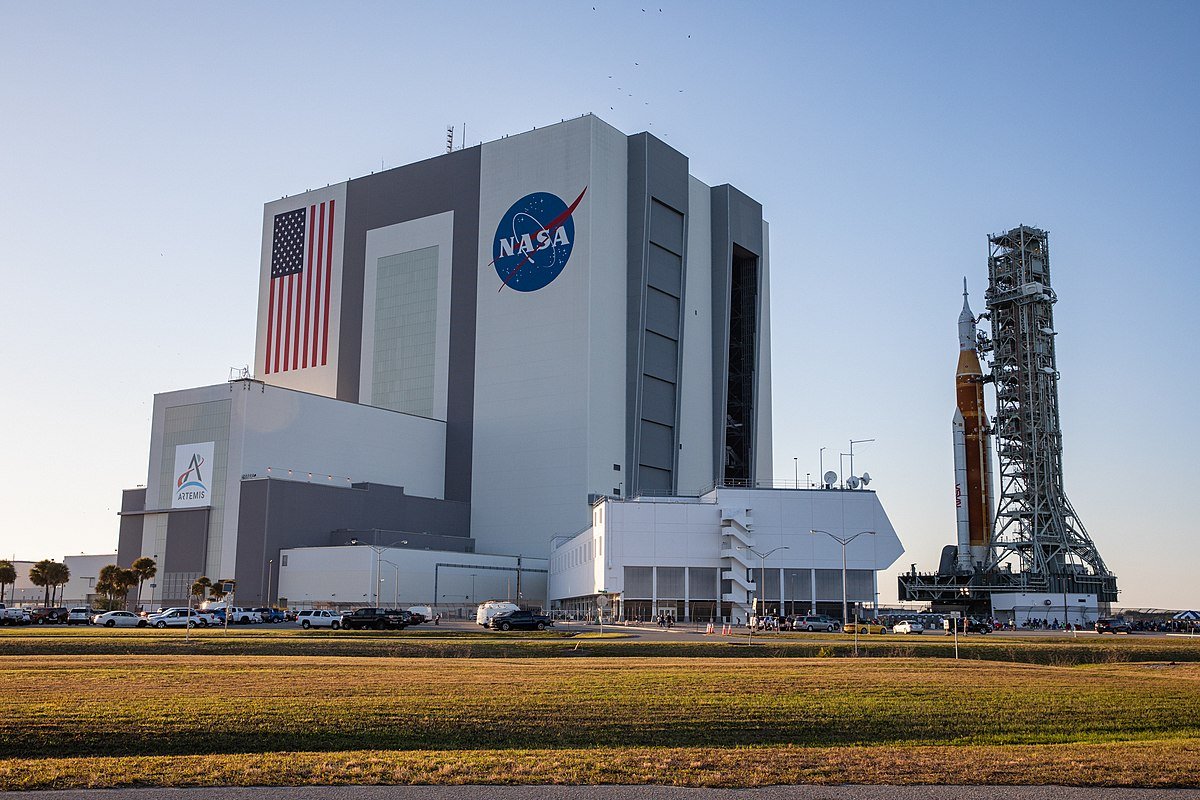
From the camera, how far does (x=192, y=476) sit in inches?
4732

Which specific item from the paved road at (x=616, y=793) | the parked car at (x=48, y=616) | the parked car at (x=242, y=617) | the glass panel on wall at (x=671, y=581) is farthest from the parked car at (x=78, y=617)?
the paved road at (x=616, y=793)

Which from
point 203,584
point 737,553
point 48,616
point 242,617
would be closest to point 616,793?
point 242,617

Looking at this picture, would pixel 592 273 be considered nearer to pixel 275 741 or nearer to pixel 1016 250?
pixel 1016 250

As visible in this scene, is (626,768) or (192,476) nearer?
(626,768)

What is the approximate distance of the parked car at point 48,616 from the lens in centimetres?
8631

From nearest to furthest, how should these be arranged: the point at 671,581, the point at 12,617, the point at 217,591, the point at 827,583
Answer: the point at 12,617 < the point at 671,581 < the point at 827,583 < the point at 217,591

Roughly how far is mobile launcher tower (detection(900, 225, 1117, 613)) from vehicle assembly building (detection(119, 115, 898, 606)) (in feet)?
97.1

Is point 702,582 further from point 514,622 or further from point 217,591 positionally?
point 217,591

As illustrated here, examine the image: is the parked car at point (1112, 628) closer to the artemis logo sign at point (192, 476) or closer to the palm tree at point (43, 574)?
the artemis logo sign at point (192, 476)

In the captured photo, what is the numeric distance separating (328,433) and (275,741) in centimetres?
10583

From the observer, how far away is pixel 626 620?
322 feet

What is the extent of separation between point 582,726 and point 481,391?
10873 centimetres

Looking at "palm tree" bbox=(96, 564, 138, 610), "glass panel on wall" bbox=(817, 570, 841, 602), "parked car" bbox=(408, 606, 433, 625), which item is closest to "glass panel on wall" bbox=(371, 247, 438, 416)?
"palm tree" bbox=(96, 564, 138, 610)

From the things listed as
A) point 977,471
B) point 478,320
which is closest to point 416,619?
point 478,320
